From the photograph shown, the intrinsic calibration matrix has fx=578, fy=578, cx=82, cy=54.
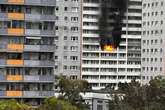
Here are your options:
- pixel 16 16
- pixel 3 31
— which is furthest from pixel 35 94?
pixel 16 16

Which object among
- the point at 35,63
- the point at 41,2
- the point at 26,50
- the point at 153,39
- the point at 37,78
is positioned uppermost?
the point at 41,2

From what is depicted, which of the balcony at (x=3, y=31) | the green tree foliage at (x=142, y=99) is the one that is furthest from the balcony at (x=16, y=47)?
the green tree foliage at (x=142, y=99)

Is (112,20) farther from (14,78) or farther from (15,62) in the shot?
(15,62)

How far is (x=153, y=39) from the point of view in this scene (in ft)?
309

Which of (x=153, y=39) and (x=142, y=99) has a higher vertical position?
(x=153, y=39)

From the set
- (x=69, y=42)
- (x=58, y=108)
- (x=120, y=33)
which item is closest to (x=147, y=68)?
(x=69, y=42)

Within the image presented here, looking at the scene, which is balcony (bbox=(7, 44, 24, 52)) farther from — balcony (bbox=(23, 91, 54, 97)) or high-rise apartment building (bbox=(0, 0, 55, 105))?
balcony (bbox=(23, 91, 54, 97))

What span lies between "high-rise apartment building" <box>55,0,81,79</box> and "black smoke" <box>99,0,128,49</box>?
250 ft

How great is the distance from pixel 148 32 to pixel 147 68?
7544mm

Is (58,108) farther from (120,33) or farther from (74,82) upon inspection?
(120,33)

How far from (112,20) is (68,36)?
7811cm

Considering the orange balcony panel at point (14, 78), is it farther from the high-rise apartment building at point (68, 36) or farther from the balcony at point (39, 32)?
the high-rise apartment building at point (68, 36)

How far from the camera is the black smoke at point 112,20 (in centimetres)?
650

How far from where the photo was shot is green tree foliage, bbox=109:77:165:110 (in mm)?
42844
